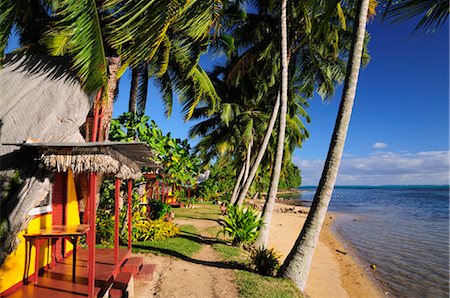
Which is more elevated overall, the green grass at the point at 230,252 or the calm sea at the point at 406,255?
the green grass at the point at 230,252

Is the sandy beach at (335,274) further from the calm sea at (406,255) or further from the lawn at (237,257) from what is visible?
the lawn at (237,257)

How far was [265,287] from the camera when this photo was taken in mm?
6598

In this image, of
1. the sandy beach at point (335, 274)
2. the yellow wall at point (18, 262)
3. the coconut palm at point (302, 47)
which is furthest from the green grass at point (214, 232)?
the yellow wall at point (18, 262)

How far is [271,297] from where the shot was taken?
20.0 feet

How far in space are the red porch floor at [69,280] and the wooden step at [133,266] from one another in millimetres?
164

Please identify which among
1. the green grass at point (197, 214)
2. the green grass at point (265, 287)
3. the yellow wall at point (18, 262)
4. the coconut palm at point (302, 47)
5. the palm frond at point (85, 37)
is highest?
the coconut palm at point (302, 47)

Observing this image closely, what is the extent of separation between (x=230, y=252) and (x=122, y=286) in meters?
4.28

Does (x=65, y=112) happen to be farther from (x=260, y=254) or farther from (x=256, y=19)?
(x=256, y=19)

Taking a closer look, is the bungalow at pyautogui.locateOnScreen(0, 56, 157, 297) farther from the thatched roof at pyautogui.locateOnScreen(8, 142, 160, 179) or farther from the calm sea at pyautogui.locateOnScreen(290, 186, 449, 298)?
the calm sea at pyautogui.locateOnScreen(290, 186, 449, 298)

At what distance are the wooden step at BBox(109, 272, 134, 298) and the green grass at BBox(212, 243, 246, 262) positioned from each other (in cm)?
313

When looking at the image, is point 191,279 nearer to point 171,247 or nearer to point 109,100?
point 171,247

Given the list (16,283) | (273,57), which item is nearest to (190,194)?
(273,57)

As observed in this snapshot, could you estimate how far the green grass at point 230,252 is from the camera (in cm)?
880

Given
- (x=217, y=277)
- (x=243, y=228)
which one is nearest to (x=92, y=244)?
(x=217, y=277)
